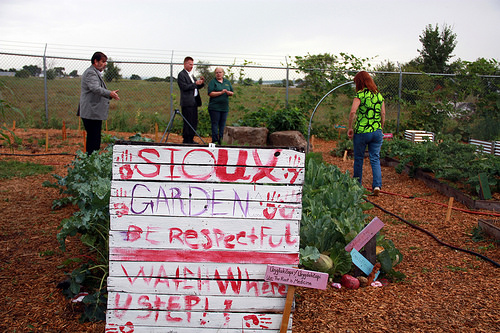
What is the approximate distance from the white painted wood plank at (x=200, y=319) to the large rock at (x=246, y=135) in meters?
8.39

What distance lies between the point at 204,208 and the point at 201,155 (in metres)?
0.29

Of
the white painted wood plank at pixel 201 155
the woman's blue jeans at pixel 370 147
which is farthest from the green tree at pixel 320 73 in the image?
the white painted wood plank at pixel 201 155

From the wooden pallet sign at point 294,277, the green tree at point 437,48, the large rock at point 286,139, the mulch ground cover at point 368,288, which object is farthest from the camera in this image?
the green tree at point 437,48

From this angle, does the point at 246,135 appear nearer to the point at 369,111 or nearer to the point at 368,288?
the point at 369,111

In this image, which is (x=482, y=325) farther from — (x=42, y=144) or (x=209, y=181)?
(x=42, y=144)

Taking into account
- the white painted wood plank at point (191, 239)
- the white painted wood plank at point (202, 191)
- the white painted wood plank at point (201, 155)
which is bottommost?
the white painted wood plank at point (191, 239)

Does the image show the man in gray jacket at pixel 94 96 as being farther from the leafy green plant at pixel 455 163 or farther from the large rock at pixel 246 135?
the leafy green plant at pixel 455 163

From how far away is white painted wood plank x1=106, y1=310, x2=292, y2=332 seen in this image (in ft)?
8.32

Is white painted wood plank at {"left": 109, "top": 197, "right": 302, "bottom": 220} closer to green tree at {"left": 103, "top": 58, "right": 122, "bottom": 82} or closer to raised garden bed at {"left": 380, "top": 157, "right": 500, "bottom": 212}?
raised garden bed at {"left": 380, "top": 157, "right": 500, "bottom": 212}

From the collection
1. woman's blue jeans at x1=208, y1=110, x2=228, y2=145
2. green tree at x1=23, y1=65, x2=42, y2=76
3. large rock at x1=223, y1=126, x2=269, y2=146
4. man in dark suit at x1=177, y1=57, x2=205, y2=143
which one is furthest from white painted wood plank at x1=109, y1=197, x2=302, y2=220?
green tree at x1=23, y1=65, x2=42, y2=76

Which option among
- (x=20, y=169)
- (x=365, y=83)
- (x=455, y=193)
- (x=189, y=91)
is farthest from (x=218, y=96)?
(x=455, y=193)

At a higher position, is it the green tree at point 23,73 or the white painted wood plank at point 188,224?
the green tree at point 23,73

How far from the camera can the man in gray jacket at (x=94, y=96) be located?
6.59 m

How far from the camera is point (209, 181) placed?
249cm
